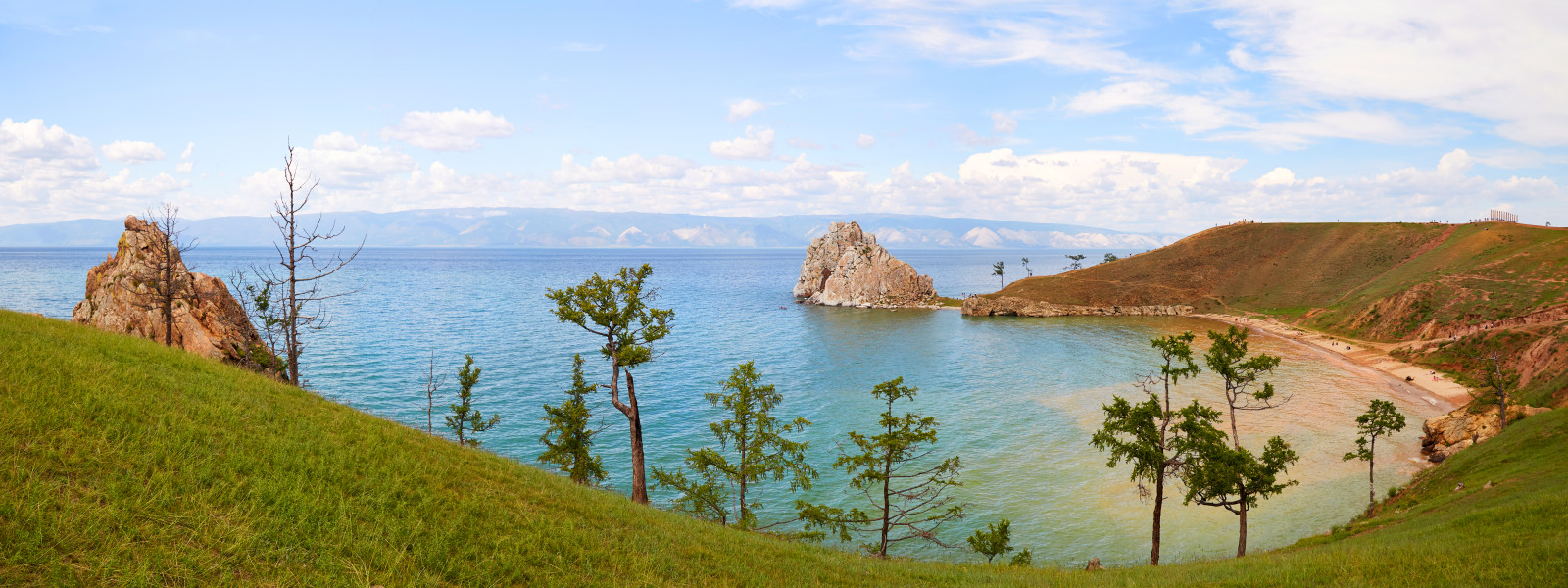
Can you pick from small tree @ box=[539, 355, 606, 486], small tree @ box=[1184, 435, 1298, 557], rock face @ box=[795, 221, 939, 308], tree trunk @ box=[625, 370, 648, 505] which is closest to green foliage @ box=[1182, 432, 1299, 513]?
small tree @ box=[1184, 435, 1298, 557]

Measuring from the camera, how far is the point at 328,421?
45.1ft

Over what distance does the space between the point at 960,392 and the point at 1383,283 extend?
84.6 meters

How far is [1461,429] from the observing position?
41375mm

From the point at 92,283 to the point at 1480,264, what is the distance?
15150 centimetres

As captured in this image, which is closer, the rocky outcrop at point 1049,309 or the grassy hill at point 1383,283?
the grassy hill at point 1383,283

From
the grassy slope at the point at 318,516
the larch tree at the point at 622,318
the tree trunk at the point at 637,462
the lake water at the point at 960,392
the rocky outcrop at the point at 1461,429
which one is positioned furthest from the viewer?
the rocky outcrop at the point at 1461,429

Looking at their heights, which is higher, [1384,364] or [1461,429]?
[1384,364]

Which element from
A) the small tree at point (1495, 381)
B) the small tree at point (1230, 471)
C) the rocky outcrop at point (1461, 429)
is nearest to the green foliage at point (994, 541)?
the small tree at point (1230, 471)

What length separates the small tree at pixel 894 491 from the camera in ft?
92.3

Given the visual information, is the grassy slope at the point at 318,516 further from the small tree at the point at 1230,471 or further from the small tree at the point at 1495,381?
the small tree at the point at 1495,381

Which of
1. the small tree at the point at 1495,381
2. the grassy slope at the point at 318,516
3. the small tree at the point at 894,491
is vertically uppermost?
the grassy slope at the point at 318,516

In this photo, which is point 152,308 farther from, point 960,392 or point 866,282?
point 866,282

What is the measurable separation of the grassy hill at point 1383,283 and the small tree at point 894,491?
139 feet

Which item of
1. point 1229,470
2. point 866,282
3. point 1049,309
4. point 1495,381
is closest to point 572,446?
point 1229,470
